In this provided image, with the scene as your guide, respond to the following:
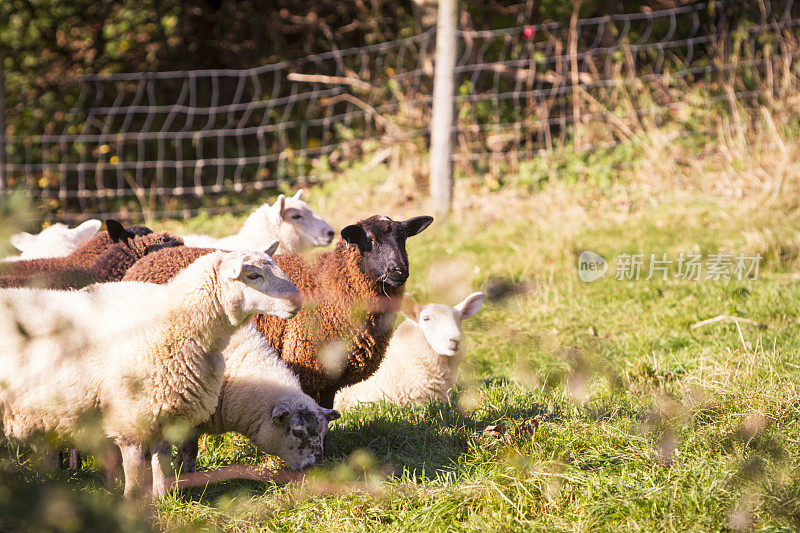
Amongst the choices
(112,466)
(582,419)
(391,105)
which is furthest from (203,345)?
(391,105)

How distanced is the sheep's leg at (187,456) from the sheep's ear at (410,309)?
50.9 inches

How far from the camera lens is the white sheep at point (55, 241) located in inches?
170

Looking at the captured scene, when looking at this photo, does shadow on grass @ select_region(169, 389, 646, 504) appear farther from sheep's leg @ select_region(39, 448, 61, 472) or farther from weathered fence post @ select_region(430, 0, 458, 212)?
weathered fence post @ select_region(430, 0, 458, 212)

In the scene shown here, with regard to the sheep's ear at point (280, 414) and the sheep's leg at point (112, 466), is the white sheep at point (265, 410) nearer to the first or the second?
the sheep's ear at point (280, 414)

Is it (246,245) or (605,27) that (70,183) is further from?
(605,27)

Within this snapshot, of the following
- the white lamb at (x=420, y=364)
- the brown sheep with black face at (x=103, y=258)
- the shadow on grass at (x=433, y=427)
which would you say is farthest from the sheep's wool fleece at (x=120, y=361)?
the white lamb at (x=420, y=364)

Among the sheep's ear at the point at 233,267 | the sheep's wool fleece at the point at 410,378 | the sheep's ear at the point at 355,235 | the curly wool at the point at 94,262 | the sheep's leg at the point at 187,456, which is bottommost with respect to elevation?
the sheep's wool fleece at the point at 410,378

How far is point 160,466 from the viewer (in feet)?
9.29

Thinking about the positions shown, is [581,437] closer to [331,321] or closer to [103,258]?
[331,321]

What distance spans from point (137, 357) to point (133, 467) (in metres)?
0.38

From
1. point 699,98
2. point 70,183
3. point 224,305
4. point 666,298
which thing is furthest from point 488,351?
point 70,183

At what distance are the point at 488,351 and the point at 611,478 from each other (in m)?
1.84

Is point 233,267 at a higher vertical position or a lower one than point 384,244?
higher

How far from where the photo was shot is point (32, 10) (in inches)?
360
